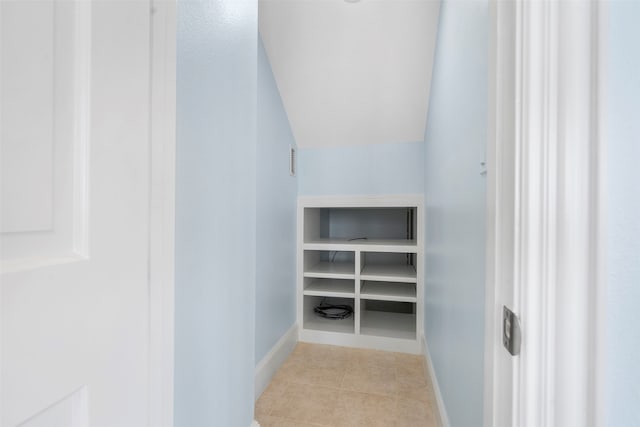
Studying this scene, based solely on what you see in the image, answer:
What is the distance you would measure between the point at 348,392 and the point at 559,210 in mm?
1646

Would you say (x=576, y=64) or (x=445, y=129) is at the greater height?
(x=445, y=129)

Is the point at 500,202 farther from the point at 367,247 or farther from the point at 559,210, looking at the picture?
the point at 367,247

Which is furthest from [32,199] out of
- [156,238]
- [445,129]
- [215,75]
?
[445,129]

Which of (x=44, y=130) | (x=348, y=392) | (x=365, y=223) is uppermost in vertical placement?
(x=44, y=130)

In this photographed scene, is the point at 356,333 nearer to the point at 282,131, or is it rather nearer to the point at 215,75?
the point at 282,131

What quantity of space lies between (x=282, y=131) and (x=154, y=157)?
4.94ft

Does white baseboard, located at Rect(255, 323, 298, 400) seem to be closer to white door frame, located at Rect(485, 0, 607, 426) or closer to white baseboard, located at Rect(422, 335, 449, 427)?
white baseboard, located at Rect(422, 335, 449, 427)

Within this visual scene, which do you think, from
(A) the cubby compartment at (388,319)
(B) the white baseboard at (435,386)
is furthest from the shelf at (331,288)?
(B) the white baseboard at (435,386)

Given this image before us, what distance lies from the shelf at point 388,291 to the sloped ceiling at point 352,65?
1.23 metres

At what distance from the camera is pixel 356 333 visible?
7.05 feet

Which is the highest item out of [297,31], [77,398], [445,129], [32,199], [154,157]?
[297,31]

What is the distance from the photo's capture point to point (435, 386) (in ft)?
4.75

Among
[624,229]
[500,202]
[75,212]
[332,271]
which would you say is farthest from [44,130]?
[332,271]

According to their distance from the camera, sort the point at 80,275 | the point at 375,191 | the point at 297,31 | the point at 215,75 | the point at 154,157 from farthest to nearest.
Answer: the point at 375,191 → the point at 297,31 → the point at 215,75 → the point at 154,157 → the point at 80,275
